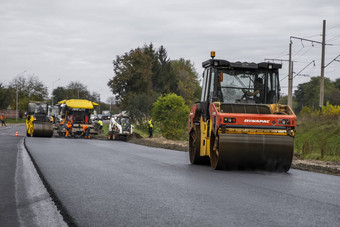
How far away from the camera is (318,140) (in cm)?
2164

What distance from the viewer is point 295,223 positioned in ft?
17.3

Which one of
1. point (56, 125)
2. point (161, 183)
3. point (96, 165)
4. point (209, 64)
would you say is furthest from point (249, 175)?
point (56, 125)

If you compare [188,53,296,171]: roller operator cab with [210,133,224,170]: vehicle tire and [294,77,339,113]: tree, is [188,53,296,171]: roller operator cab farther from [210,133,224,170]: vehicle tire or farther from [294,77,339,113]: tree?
[294,77,339,113]: tree

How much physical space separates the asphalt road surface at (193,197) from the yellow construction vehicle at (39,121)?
21.7 m

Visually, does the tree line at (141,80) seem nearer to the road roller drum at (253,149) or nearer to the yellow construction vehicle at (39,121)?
the yellow construction vehicle at (39,121)

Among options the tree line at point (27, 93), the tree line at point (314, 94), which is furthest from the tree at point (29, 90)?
the tree line at point (314, 94)

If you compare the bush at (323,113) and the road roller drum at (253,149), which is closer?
the road roller drum at (253,149)

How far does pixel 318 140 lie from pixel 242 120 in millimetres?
12567

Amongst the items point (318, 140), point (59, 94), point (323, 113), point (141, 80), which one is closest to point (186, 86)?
point (141, 80)

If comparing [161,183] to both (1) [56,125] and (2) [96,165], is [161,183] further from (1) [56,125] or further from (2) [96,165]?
(1) [56,125]

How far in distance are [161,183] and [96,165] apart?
403cm

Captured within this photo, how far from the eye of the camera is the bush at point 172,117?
123ft

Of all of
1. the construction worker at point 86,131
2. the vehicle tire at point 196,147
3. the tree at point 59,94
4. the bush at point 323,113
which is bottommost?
the construction worker at point 86,131

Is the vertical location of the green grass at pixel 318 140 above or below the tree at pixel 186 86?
below
